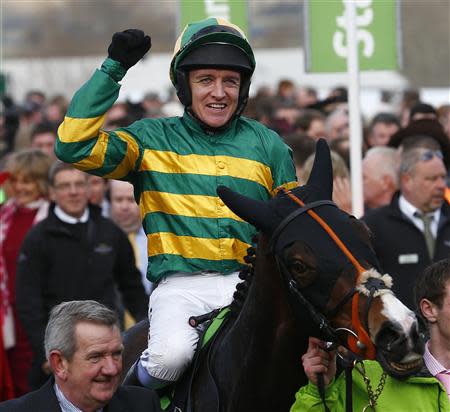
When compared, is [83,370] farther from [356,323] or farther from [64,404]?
[356,323]

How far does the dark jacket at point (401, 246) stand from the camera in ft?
28.5

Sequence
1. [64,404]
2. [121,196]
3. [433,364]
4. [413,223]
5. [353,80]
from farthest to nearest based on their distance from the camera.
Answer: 1. [121,196]
2. [413,223]
3. [353,80]
4. [433,364]
5. [64,404]

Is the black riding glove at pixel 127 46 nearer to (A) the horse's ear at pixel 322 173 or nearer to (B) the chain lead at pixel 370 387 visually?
(A) the horse's ear at pixel 322 173

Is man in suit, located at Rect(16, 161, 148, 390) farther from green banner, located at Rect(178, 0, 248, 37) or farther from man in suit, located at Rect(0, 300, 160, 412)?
man in suit, located at Rect(0, 300, 160, 412)

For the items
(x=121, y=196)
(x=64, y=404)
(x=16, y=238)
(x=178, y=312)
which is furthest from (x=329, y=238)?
(x=121, y=196)

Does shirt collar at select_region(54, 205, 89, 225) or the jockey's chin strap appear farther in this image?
shirt collar at select_region(54, 205, 89, 225)

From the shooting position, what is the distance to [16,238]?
9977 mm

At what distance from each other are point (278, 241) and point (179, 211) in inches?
30.9

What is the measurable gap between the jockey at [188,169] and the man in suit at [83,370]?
15.6 inches

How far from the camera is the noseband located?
4.73 m

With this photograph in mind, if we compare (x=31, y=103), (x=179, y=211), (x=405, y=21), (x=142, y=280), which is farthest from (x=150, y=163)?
(x=405, y=21)

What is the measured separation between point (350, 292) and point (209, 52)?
4.91 ft

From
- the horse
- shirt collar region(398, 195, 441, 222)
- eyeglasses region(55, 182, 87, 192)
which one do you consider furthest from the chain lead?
eyeglasses region(55, 182, 87, 192)

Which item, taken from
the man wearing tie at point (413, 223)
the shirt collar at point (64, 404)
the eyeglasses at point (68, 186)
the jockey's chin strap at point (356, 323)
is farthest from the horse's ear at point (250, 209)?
the eyeglasses at point (68, 186)
